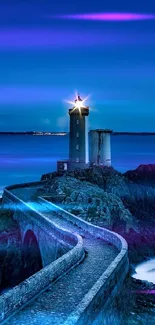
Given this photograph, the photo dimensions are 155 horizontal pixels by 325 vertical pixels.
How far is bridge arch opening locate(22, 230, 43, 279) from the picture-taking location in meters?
26.1

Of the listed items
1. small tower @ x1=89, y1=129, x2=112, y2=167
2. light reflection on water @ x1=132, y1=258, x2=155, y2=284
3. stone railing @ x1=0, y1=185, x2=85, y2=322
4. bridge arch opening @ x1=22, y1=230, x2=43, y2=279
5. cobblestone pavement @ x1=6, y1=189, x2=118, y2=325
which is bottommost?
light reflection on water @ x1=132, y1=258, x2=155, y2=284

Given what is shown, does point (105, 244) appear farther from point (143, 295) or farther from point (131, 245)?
point (131, 245)

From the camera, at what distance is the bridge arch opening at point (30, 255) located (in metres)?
26.1

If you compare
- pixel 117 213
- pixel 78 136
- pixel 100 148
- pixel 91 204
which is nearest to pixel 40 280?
pixel 91 204

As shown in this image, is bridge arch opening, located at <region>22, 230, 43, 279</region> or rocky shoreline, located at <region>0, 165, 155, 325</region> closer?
rocky shoreline, located at <region>0, 165, 155, 325</region>

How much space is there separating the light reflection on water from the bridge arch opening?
588cm

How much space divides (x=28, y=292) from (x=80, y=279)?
2.80m

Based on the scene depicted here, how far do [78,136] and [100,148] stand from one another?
4.91 m

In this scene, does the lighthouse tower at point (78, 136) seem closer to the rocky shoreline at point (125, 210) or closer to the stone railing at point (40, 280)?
the rocky shoreline at point (125, 210)

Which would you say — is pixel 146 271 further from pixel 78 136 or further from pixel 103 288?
pixel 78 136

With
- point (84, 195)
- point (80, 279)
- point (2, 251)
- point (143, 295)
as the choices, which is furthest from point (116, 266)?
point (84, 195)

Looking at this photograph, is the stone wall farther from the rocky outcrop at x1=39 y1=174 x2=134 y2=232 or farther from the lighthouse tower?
the lighthouse tower

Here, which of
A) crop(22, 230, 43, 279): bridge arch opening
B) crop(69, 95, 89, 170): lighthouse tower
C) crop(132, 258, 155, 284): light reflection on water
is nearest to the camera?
crop(132, 258, 155, 284): light reflection on water

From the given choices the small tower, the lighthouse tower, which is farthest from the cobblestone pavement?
the small tower
